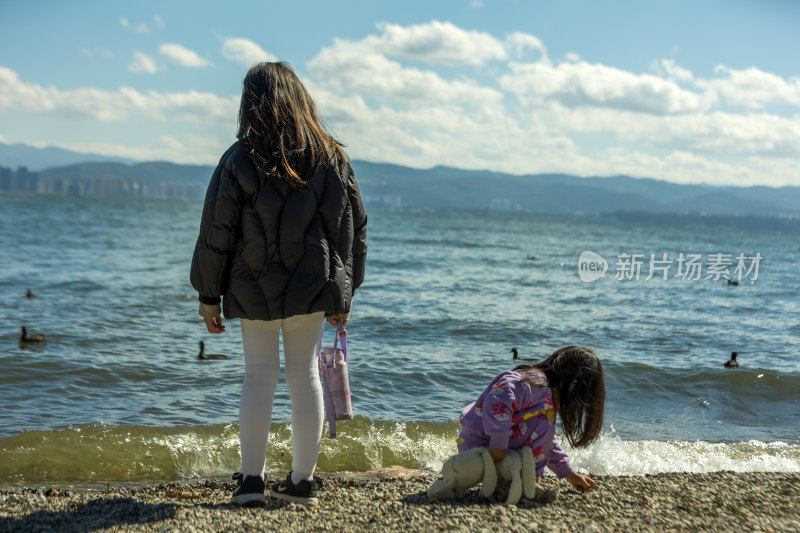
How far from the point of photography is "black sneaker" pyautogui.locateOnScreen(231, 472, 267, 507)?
3492 mm

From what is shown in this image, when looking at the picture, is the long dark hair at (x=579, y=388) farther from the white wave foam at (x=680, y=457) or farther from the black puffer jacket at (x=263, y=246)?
the white wave foam at (x=680, y=457)

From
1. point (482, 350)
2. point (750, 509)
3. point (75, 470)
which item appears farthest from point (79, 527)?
point (482, 350)

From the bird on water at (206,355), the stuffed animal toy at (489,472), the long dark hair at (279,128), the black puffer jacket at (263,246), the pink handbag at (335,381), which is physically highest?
the long dark hair at (279,128)

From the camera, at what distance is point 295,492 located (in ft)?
11.8

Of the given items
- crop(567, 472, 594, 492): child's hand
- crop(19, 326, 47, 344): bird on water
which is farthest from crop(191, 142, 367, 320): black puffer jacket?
crop(19, 326, 47, 344): bird on water

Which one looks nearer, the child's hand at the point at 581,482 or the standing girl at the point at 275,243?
the standing girl at the point at 275,243

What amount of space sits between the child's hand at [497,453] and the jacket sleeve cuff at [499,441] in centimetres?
2

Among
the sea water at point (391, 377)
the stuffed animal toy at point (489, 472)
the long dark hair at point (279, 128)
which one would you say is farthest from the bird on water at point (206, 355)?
the long dark hair at point (279, 128)

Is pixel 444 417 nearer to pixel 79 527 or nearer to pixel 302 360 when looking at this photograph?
pixel 302 360

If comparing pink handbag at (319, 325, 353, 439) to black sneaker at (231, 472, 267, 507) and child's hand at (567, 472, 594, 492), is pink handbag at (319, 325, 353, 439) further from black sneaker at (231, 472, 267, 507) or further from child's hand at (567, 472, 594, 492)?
child's hand at (567, 472, 594, 492)

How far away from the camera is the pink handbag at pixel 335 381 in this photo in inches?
153

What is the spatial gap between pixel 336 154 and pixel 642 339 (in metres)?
9.83

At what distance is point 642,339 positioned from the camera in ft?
39.3

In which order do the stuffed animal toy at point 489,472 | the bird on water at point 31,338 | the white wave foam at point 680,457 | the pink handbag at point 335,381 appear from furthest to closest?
the bird on water at point 31,338
the white wave foam at point 680,457
the pink handbag at point 335,381
the stuffed animal toy at point 489,472
